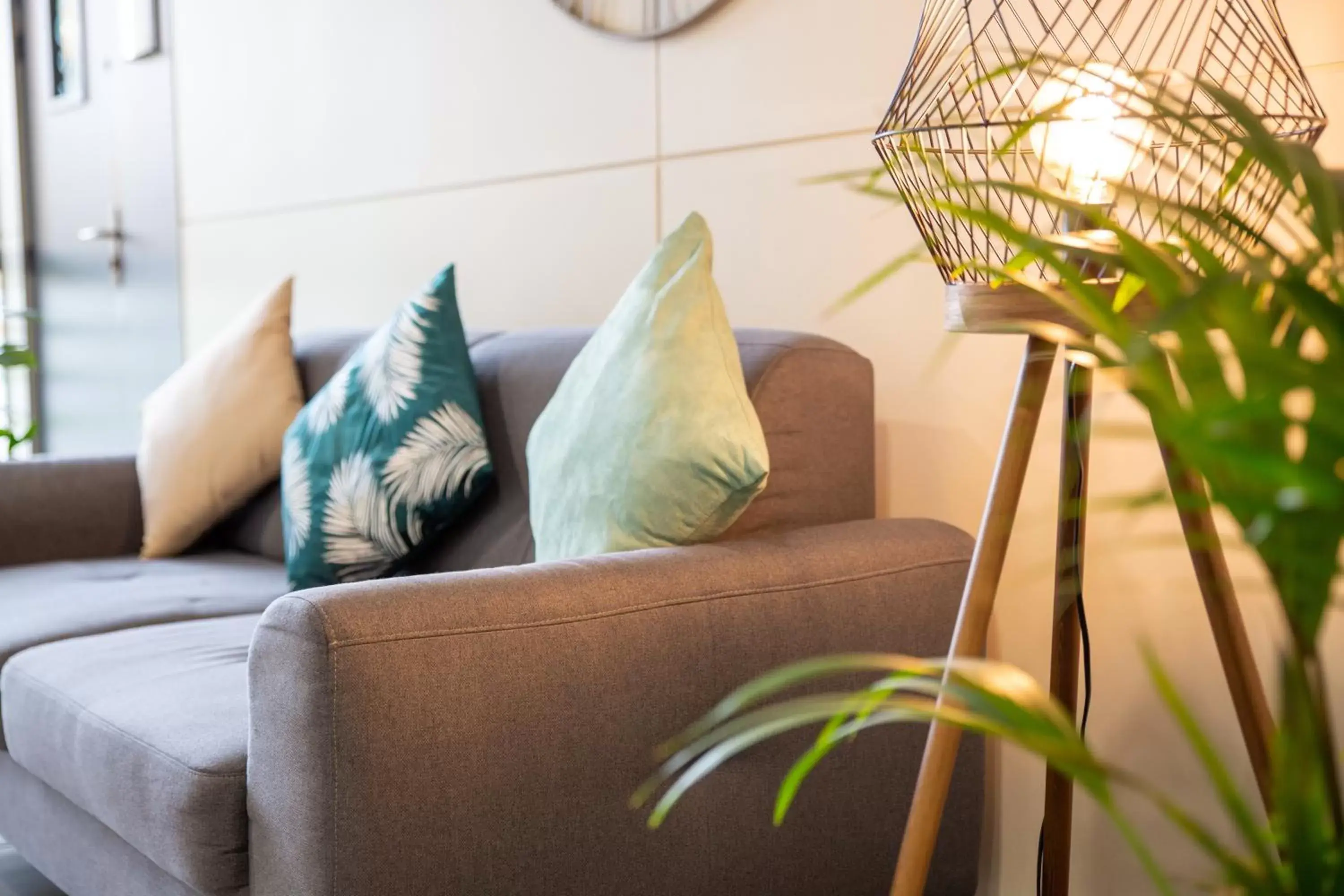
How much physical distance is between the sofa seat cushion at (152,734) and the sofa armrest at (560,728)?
5cm

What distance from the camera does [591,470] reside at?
170cm

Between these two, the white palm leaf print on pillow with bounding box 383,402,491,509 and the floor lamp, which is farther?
the white palm leaf print on pillow with bounding box 383,402,491,509

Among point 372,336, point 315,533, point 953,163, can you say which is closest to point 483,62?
point 372,336

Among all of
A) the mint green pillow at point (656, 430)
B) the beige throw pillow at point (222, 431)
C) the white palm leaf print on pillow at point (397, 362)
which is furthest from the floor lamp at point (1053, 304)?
the beige throw pillow at point (222, 431)

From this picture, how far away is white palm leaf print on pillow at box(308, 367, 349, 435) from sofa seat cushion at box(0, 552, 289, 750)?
0.95ft

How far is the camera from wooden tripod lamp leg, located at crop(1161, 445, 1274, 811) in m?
1.19

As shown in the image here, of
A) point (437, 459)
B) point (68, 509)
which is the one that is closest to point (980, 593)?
point (437, 459)

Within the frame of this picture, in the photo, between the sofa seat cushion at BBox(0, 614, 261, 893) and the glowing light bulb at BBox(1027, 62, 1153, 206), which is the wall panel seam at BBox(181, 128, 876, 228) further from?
the sofa seat cushion at BBox(0, 614, 261, 893)

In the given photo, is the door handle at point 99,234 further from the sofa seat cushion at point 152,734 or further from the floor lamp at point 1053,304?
the floor lamp at point 1053,304

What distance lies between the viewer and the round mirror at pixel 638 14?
2318 mm

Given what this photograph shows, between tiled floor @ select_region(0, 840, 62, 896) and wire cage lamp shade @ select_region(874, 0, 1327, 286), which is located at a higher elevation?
wire cage lamp shade @ select_region(874, 0, 1327, 286)

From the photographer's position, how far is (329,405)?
7.50ft

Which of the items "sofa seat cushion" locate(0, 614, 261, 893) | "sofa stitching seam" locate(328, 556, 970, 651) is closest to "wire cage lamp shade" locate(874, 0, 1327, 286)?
"sofa stitching seam" locate(328, 556, 970, 651)

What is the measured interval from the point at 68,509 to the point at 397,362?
37.9 inches
